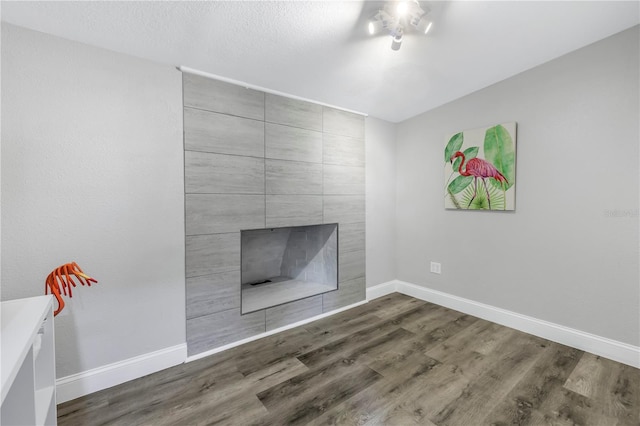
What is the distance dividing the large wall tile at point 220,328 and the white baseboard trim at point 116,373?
0.10 metres

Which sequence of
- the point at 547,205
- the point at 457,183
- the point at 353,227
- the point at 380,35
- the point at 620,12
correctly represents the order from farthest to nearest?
1. the point at 353,227
2. the point at 457,183
3. the point at 547,205
4. the point at 380,35
5. the point at 620,12

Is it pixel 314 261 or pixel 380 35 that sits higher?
pixel 380 35

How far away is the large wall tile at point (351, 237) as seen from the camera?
3055 millimetres

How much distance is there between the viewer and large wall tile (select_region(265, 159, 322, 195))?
2.50 metres

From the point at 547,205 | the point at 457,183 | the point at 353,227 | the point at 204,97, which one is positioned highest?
the point at 204,97

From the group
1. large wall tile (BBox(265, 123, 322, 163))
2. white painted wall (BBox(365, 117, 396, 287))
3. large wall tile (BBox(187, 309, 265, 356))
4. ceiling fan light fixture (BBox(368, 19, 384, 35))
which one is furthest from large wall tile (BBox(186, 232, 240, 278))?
ceiling fan light fixture (BBox(368, 19, 384, 35))

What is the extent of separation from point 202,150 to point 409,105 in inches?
87.6

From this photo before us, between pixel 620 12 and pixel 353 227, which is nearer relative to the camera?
pixel 620 12

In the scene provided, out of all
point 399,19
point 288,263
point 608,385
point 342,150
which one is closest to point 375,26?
point 399,19

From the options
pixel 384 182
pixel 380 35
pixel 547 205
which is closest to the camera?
pixel 380 35

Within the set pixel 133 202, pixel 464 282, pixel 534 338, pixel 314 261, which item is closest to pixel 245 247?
pixel 314 261

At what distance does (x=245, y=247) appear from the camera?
10.5 ft

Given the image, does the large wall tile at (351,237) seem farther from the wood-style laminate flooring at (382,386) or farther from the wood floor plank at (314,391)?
the wood floor plank at (314,391)

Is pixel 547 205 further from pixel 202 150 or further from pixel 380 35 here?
pixel 202 150
